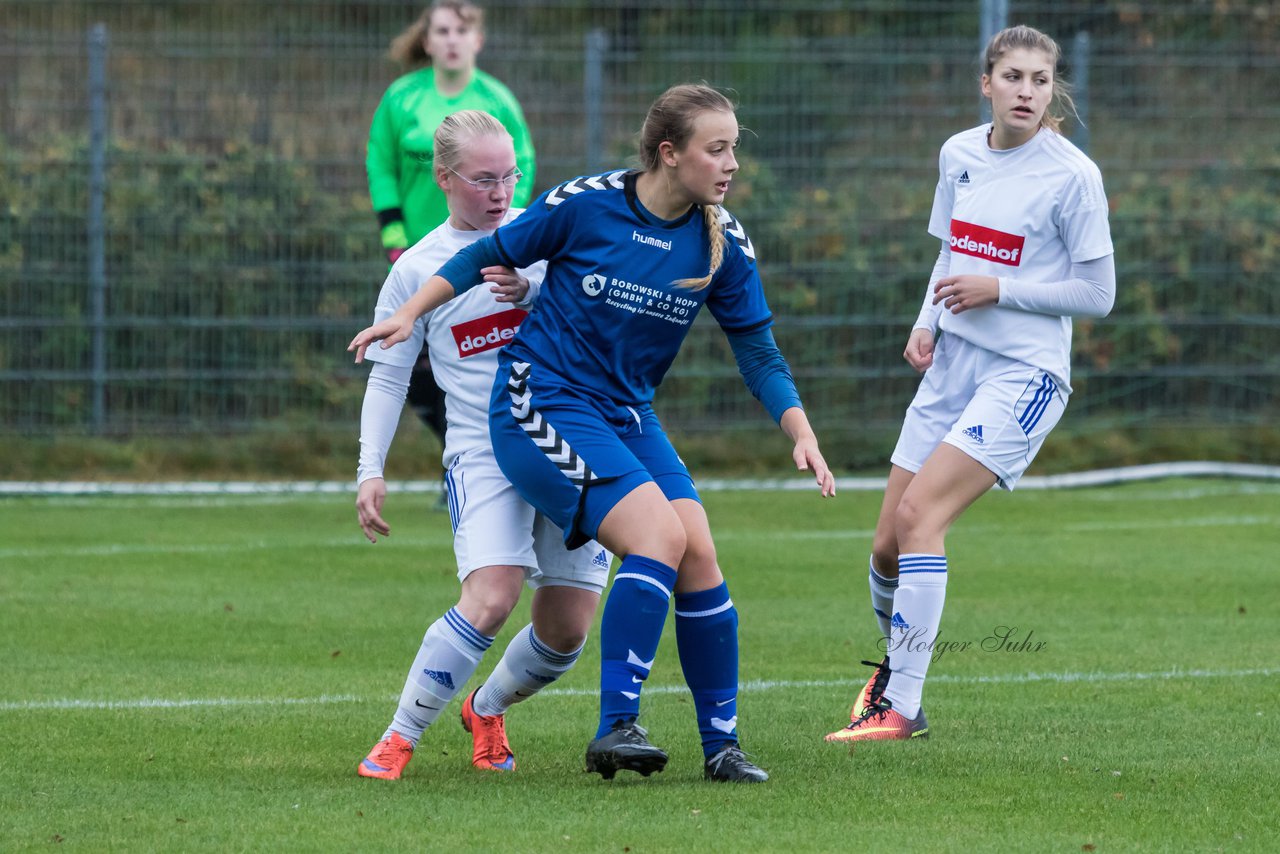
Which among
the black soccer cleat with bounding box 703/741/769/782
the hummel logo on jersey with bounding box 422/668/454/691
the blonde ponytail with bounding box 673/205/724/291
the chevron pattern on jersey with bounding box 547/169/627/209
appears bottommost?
the black soccer cleat with bounding box 703/741/769/782

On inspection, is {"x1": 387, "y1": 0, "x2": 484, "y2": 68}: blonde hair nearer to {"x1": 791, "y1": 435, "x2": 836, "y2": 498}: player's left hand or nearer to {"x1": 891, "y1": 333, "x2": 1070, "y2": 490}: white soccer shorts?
{"x1": 891, "y1": 333, "x2": 1070, "y2": 490}: white soccer shorts

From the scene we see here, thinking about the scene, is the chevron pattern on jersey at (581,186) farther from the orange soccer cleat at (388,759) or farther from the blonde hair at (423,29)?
the blonde hair at (423,29)

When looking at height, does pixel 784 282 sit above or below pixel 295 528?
above

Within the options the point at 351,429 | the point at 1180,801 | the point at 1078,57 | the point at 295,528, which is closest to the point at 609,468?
the point at 1180,801

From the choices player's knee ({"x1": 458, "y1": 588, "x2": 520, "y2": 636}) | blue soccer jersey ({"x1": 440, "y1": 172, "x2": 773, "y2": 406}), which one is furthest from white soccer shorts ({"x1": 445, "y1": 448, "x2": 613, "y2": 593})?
blue soccer jersey ({"x1": 440, "y1": 172, "x2": 773, "y2": 406})

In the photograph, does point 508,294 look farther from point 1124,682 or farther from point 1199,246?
point 1199,246

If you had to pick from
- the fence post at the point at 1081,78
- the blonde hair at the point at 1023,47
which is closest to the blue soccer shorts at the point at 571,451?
the blonde hair at the point at 1023,47

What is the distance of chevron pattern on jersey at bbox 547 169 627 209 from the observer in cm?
475

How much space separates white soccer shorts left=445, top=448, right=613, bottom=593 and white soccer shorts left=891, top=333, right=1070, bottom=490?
3.78 ft

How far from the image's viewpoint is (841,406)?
12.5m

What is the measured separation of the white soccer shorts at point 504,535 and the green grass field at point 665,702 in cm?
49

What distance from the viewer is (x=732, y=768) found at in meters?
4.60

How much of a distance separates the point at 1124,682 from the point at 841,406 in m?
6.46

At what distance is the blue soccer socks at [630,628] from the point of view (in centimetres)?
445
